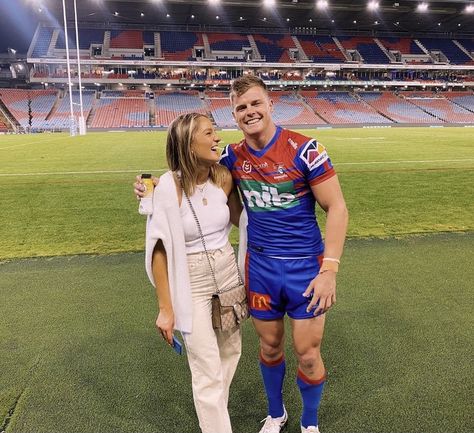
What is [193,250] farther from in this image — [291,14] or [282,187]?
[291,14]

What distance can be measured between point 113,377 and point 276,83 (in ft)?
174

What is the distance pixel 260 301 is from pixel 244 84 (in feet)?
3.91

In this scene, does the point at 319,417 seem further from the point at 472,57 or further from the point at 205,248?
the point at 472,57

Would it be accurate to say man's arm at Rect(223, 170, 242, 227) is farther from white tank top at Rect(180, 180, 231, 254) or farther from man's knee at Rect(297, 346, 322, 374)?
man's knee at Rect(297, 346, 322, 374)

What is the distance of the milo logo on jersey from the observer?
2232 mm

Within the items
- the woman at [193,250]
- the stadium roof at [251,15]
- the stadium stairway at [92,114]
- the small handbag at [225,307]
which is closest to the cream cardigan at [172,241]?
the woman at [193,250]

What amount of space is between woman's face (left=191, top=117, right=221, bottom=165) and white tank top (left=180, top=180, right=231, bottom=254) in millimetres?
153

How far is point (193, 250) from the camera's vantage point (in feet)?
7.21

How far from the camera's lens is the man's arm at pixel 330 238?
2.14 metres

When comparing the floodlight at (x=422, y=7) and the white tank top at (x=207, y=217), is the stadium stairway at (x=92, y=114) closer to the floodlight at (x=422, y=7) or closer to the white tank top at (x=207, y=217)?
the floodlight at (x=422, y=7)

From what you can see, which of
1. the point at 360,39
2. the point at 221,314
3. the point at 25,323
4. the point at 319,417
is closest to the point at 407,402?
Result: the point at 319,417

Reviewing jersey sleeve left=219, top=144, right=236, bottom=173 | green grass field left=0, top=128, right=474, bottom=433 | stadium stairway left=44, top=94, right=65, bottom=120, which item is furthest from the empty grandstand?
jersey sleeve left=219, top=144, right=236, bottom=173

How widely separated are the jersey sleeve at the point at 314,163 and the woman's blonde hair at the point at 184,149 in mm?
535

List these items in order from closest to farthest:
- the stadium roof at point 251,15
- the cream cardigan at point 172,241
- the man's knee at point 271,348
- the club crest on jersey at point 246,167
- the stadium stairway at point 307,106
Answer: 1. the cream cardigan at point 172,241
2. the club crest on jersey at point 246,167
3. the man's knee at point 271,348
4. the stadium roof at point 251,15
5. the stadium stairway at point 307,106
